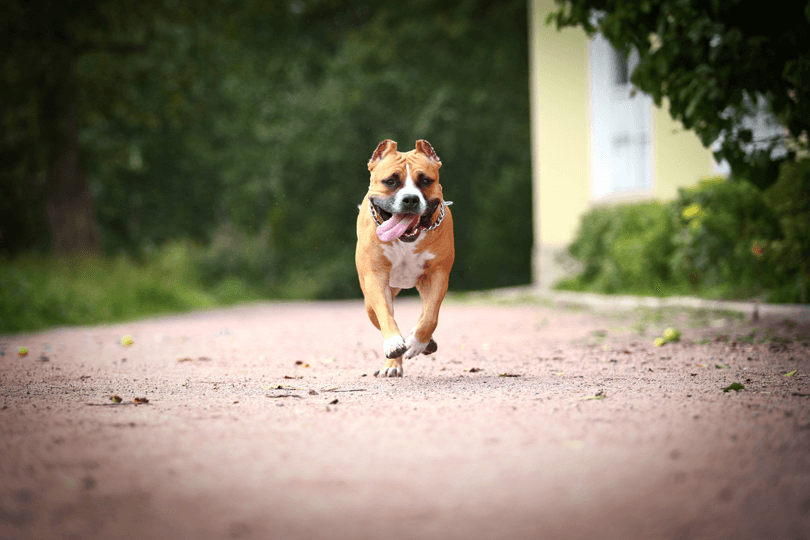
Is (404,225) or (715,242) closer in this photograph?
(404,225)

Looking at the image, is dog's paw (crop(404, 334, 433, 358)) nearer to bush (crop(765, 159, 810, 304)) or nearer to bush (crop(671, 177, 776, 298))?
bush (crop(765, 159, 810, 304))

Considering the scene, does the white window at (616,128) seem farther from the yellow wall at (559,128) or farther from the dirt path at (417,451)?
the dirt path at (417,451)

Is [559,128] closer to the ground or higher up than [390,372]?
higher up

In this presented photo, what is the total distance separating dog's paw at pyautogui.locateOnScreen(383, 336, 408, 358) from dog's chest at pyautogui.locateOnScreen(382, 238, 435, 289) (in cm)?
47

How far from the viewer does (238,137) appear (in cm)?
2519

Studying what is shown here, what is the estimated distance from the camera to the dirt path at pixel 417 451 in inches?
89.4

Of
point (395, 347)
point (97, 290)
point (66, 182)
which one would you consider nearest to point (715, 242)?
point (395, 347)

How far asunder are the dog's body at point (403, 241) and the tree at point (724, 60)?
253 cm

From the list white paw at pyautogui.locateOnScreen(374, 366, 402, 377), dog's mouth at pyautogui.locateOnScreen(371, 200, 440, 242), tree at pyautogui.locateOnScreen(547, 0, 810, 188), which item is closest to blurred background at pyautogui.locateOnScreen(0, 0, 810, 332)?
tree at pyautogui.locateOnScreen(547, 0, 810, 188)

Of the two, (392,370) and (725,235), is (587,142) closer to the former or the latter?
(725,235)

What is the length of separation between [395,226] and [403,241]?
0.58 ft

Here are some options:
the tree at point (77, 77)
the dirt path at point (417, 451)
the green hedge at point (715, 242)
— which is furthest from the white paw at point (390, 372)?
the tree at point (77, 77)

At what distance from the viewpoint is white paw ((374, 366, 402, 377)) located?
513cm

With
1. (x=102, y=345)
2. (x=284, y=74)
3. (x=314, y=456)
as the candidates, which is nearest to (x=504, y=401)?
(x=314, y=456)
